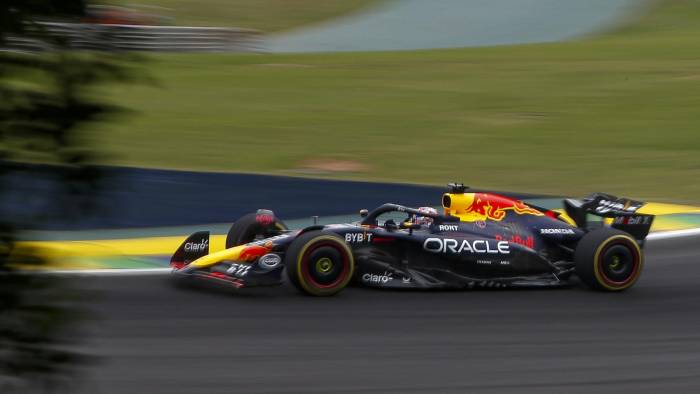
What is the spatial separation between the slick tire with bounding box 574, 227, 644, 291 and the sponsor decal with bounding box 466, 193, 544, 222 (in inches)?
22.5

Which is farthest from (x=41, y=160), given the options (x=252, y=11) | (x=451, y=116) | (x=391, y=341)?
(x=252, y=11)

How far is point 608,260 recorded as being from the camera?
28.8 ft

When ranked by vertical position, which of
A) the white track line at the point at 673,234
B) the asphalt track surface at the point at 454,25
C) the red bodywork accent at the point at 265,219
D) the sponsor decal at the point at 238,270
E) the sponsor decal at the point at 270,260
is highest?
the asphalt track surface at the point at 454,25

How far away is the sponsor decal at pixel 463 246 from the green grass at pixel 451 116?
16.4ft

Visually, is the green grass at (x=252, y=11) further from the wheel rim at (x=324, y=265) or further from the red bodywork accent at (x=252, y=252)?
the wheel rim at (x=324, y=265)

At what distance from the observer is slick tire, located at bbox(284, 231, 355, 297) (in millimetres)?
8227

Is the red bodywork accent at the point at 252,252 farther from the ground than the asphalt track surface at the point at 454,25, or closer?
closer

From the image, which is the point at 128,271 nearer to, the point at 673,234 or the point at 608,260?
the point at 608,260

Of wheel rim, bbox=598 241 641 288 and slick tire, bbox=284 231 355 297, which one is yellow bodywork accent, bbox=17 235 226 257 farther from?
wheel rim, bbox=598 241 641 288

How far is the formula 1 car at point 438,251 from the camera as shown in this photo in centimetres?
830

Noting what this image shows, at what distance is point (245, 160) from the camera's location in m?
15.2

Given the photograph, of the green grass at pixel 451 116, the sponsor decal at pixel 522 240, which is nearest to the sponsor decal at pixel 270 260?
the sponsor decal at pixel 522 240

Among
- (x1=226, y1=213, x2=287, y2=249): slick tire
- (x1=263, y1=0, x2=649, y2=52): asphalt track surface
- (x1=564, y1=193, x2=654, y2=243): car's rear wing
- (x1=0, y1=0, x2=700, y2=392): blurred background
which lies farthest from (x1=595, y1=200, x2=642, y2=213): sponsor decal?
(x1=263, y1=0, x2=649, y2=52): asphalt track surface

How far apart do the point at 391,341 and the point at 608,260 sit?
94.3 inches
